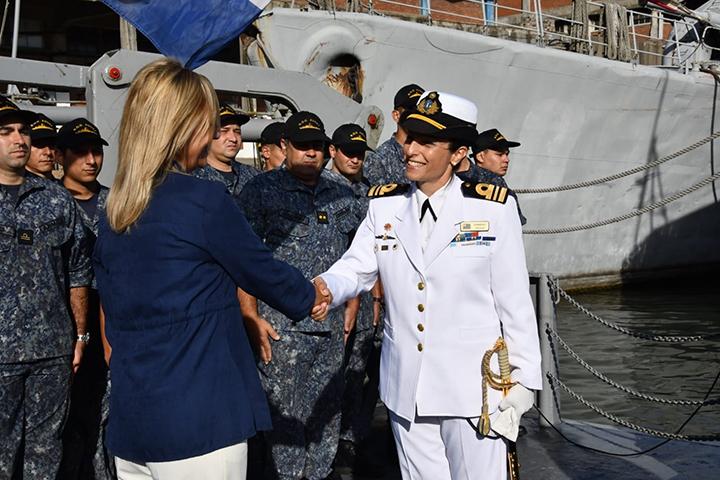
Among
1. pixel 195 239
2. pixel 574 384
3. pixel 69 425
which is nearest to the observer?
pixel 195 239

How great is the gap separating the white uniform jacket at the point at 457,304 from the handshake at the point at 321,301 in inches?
2.3

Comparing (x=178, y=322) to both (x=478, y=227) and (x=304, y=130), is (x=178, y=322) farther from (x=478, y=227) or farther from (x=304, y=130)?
(x=304, y=130)

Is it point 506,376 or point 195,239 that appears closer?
point 195,239

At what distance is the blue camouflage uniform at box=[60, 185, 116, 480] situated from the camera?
4.28 metres

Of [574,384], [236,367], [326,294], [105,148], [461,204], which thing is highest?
[105,148]

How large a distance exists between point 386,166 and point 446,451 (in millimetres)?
2572

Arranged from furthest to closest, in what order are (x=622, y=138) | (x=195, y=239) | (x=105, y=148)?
1. (x=622, y=138)
2. (x=105, y=148)
3. (x=195, y=239)

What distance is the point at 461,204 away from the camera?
9.80ft

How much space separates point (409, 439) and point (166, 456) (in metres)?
0.98

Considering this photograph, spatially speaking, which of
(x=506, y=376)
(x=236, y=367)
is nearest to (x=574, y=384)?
(x=506, y=376)

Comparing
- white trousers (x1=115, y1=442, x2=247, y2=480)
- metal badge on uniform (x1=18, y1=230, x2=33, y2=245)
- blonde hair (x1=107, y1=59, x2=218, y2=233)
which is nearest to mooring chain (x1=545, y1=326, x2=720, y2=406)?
white trousers (x1=115, y1=442, x2=247, y2=480)

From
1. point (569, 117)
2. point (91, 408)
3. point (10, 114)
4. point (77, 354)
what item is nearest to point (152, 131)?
point (10, 114)

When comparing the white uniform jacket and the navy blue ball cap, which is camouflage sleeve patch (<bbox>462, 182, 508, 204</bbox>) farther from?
the navy blue ball cap

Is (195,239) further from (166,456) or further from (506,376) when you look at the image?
(506,376)
